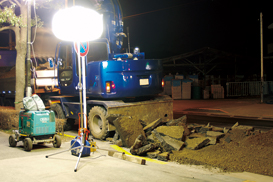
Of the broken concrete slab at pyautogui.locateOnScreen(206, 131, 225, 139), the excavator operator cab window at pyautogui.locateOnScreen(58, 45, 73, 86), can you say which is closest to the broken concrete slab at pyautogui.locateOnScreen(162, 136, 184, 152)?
the broken concrete slab at pyautogui.locateOnScreen(206, 131, 225, 139)

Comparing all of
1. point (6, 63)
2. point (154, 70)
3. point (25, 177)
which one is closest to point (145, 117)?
point (154, 70)

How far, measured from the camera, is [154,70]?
33.0ft

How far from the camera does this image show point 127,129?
26.3 feet

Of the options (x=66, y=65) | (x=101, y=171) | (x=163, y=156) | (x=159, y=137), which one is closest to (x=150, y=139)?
(x=159, y=137)

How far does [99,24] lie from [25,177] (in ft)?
13.5

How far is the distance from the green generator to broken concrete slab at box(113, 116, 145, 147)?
175 cm

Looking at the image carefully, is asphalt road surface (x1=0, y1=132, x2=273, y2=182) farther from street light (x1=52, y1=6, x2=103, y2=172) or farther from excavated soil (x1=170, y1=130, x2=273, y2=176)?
street light (x1=52, y1=6, x2=103, y2=172)

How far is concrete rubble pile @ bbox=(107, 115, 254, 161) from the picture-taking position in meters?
7.16

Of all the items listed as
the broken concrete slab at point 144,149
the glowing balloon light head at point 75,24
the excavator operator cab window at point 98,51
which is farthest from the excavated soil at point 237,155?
the excavator operator cab window at point 98,51

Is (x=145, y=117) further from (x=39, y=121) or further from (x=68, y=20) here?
(x=68, y=20)

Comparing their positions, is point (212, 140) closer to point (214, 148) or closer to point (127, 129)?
point (214, 148)

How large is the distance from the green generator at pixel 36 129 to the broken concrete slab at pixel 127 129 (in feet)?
5.74

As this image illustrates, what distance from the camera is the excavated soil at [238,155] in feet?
19.6

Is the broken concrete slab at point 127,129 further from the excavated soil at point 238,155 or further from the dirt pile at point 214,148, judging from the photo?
the excavated soil at point 238,155
